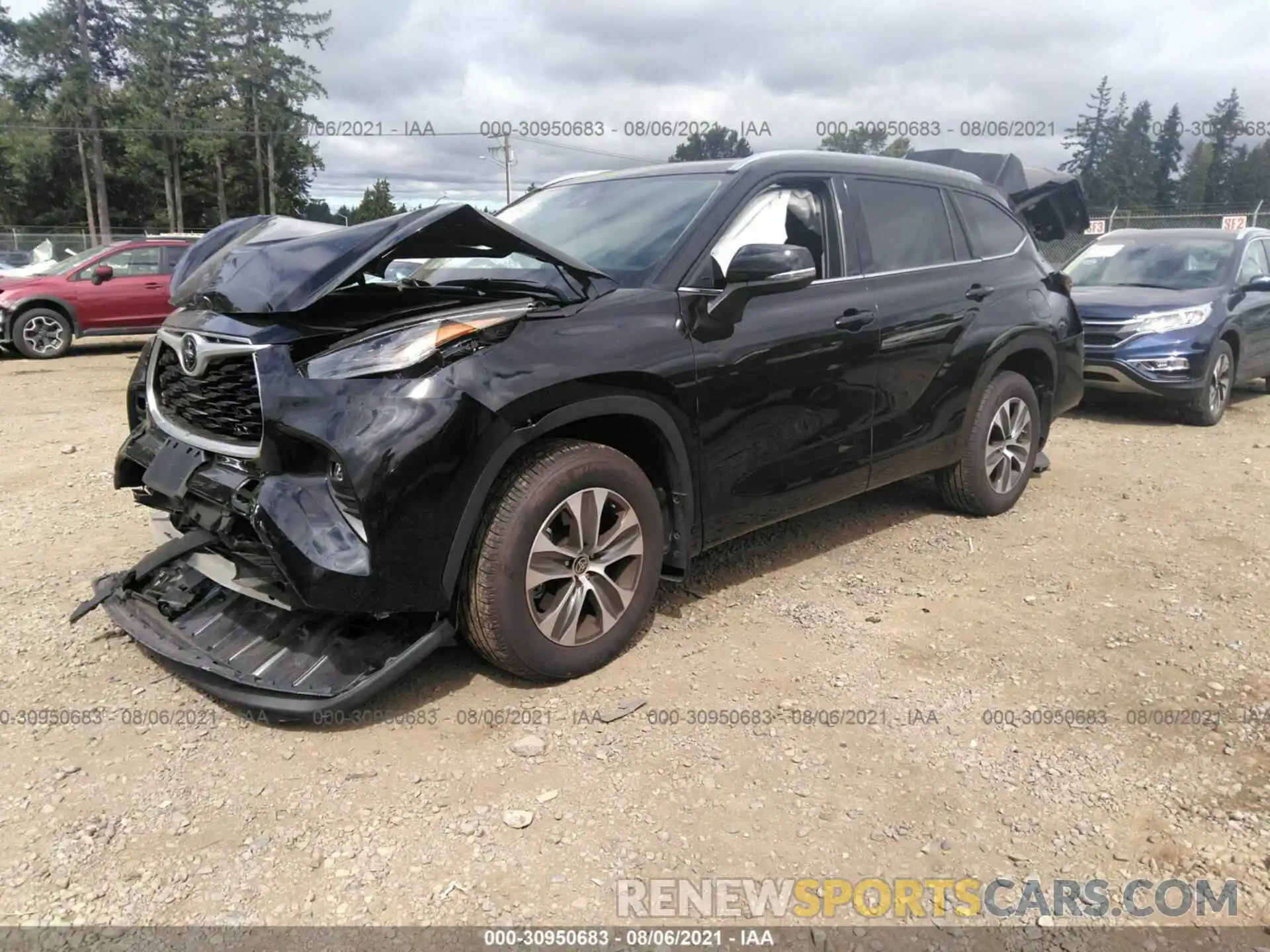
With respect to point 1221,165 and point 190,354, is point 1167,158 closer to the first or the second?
point 1221,165

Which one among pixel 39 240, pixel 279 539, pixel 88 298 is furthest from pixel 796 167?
pixel 39 240

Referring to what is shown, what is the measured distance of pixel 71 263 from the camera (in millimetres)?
12422

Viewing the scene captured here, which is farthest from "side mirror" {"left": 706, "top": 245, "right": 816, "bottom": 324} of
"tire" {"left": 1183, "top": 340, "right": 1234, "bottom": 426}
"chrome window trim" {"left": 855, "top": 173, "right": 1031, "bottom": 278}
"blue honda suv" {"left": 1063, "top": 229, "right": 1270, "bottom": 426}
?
"tire" {"left": 1183, "top": 340, "right": 1234, "bottom": 426}

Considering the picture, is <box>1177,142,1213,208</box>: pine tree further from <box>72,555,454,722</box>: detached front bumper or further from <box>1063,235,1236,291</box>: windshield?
<box>72,555,454,722</box>: detached front bumper

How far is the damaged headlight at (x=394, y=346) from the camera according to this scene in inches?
105

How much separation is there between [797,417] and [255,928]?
2.60 m

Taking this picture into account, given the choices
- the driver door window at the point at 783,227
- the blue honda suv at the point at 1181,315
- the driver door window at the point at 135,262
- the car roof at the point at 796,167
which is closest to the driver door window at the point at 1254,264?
the blue honda suv at the point at 1181,315

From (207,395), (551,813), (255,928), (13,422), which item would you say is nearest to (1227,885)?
(551,813)

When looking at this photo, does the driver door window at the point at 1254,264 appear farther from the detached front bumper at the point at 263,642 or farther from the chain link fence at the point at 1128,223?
the chain link fence at the point at 1128,223

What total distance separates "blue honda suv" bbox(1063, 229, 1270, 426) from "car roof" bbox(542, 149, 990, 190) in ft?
11.3

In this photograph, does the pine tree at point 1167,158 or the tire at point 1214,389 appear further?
the pine tree at point 1167,158

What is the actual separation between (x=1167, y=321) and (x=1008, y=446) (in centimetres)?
395

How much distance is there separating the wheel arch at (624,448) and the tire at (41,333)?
11.9m

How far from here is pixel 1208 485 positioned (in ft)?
19.5
